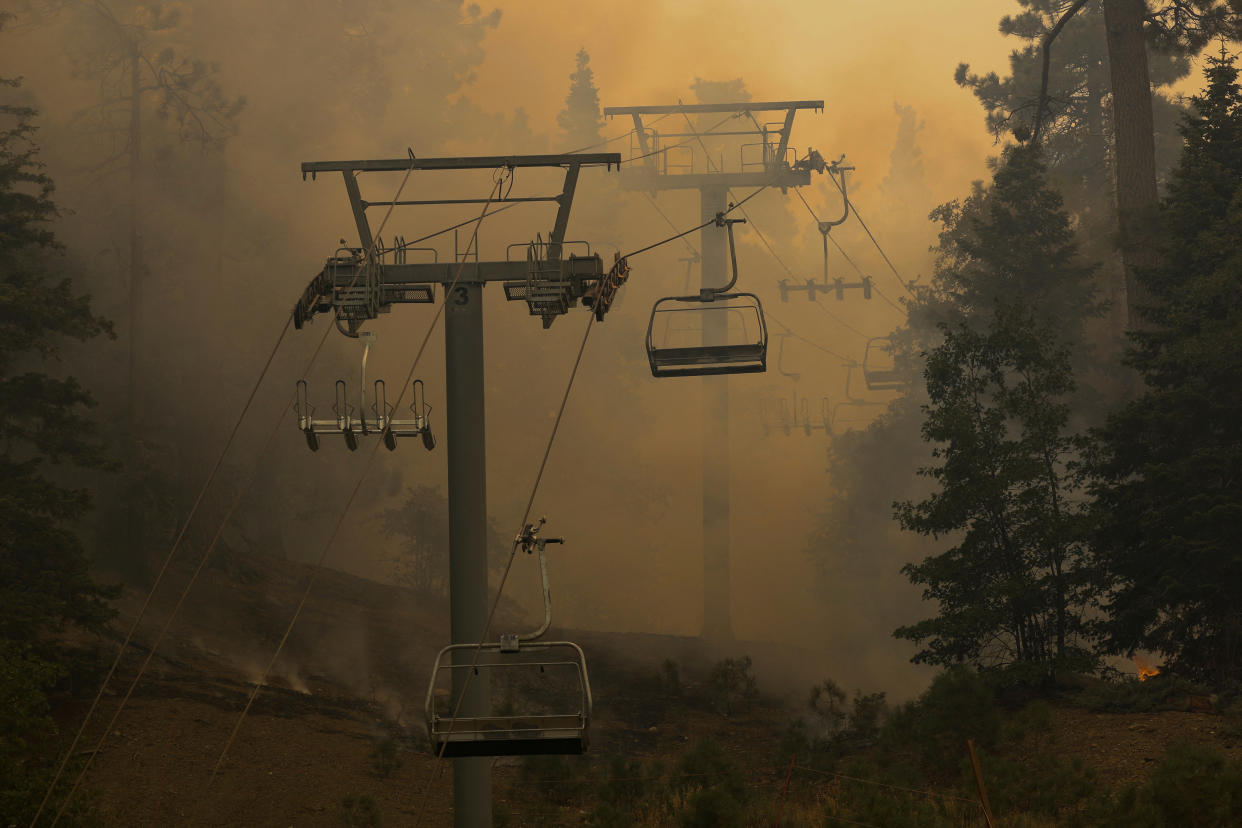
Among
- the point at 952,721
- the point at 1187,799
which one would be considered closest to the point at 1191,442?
the point at 952,721

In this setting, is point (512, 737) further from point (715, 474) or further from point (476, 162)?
point (715, 474)

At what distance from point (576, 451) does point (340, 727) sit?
2450cm

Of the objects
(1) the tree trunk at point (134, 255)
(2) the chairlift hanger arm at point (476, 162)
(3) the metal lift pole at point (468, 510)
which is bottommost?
(3) the metal lift pole at point (468, 510)

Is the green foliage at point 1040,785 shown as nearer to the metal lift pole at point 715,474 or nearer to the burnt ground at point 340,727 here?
the burnt ground at point 340,727

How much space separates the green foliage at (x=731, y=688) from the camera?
27438mm

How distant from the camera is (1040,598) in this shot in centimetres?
2261

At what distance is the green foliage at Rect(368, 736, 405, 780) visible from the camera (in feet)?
72.1

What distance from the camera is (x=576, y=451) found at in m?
48.0

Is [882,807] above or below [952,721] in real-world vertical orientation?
below

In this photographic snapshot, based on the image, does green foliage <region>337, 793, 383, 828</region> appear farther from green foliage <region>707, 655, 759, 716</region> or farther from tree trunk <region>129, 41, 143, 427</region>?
tree trunk <region>129, 41, 143, 427</region>

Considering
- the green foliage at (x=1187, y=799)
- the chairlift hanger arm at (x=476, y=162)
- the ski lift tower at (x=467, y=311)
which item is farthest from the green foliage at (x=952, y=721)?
the chairlift hanger arm at (x=476, y=162)

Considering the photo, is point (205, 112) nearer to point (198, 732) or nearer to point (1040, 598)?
point (198, 732)

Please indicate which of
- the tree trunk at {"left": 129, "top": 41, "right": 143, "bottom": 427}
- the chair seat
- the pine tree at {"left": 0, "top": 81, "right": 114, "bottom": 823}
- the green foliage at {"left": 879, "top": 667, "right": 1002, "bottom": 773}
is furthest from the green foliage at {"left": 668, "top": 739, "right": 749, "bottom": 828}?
the tree trunk at {"left": 129, "top": 41, "right": 143, "bottom": 427}

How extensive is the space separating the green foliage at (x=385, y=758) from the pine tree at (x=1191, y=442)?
12619 mm
